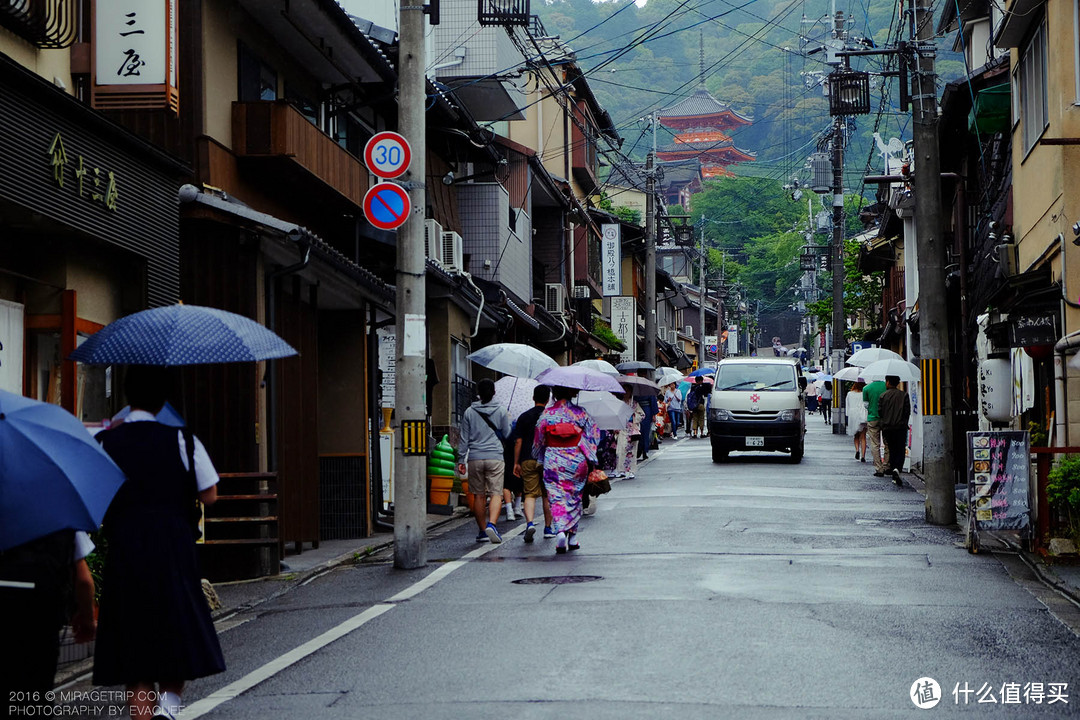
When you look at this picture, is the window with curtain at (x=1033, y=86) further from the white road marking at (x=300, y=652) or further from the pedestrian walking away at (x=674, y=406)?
the pedestrian walking away at (x=674, y=406)

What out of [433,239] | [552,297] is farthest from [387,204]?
[552,297]

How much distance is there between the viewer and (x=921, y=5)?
18531mm

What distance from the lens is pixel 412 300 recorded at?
13.5 meters

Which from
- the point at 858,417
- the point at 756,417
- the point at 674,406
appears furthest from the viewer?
the point at 674,406

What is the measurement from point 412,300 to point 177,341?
6.22 meters

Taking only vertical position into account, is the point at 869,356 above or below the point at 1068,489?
above

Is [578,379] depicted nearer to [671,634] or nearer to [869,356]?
[671,634]

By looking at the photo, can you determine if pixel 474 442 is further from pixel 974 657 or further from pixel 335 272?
pixel 974 657

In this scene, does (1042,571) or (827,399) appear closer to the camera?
(1042,571)

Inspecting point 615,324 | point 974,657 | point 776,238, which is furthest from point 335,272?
point 776,238

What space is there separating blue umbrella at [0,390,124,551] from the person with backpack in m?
10.3

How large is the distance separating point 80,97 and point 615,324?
39.5 meters

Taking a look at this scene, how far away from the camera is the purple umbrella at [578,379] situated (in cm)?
1473

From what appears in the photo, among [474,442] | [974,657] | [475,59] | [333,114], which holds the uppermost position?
[475,59]
